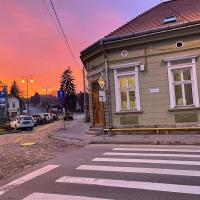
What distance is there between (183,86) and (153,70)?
173 centimetres

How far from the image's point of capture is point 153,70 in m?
17.8

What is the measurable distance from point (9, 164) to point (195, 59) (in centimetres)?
1024

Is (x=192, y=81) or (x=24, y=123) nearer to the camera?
(x=192, y=81)

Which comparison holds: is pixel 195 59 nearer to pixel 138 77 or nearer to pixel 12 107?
pixel 138 77

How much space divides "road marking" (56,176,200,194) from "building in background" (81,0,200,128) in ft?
32.2

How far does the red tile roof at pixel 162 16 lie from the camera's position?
18.2m

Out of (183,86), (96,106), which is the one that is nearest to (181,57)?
(183,86)

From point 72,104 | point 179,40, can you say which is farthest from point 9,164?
point 72,104

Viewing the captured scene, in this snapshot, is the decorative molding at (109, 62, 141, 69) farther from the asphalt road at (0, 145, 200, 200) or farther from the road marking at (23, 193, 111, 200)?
the road marking at (23, 193, 111, 200)

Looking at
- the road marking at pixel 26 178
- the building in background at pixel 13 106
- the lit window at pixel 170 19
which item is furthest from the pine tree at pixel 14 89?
the road marking at pixel 26 178

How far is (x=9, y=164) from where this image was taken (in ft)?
35.9

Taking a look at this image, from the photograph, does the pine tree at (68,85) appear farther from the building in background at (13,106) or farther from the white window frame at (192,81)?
the white window frame at (192,81)

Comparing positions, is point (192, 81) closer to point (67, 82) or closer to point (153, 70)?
point (153, 70)

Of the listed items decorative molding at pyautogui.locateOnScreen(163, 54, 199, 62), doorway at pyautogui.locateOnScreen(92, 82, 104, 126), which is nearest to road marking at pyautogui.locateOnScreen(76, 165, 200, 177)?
decorative molding at pyautogui.locateOnScreen(163, 54, 199, 62)
